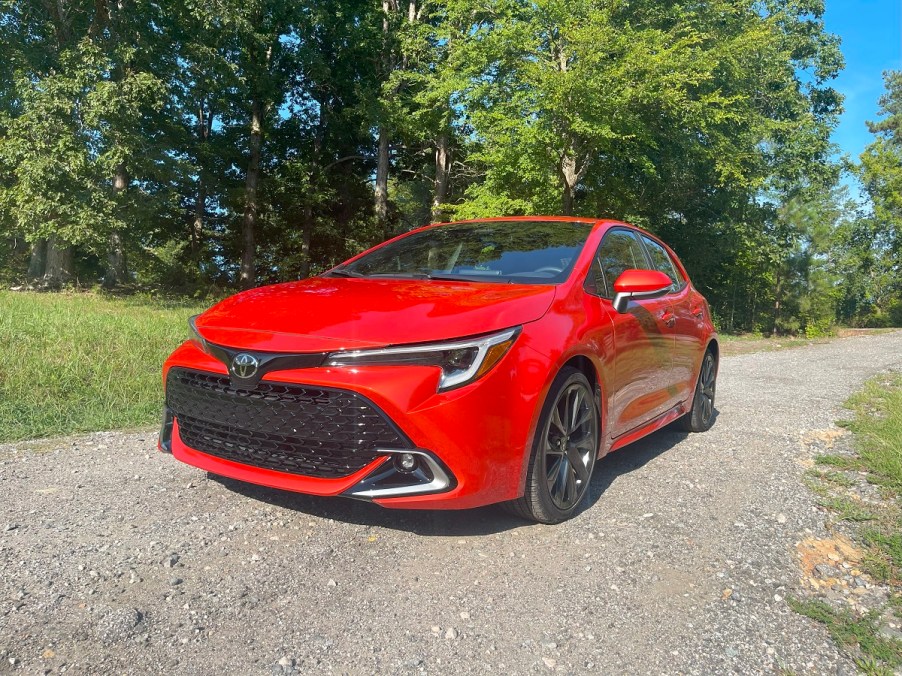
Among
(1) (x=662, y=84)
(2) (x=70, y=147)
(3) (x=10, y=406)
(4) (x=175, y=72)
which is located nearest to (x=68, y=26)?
(4) (x=175, y=72)

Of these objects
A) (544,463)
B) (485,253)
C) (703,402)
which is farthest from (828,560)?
(703,402)

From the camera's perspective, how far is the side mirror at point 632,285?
3.74 m

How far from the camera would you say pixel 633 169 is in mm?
20641

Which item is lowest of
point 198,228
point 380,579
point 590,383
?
point 380,579

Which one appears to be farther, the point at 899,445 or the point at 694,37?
the point at 694,37

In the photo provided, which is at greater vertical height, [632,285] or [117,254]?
[632,285]

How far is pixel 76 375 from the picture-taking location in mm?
6023

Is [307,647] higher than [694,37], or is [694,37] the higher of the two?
[694,37]

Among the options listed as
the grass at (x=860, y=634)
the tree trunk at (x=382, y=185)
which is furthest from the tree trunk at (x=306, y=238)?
the grass at (x=860, y=634)

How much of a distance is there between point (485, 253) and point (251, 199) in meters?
23.1

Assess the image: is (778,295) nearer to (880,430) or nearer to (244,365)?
(880,430)

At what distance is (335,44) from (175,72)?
7.79m

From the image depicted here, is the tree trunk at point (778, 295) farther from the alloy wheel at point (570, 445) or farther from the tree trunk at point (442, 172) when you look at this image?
the alloy wheel at point (570, 445)

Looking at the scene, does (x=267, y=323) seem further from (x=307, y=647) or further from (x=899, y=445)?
(x=899, y=445)
